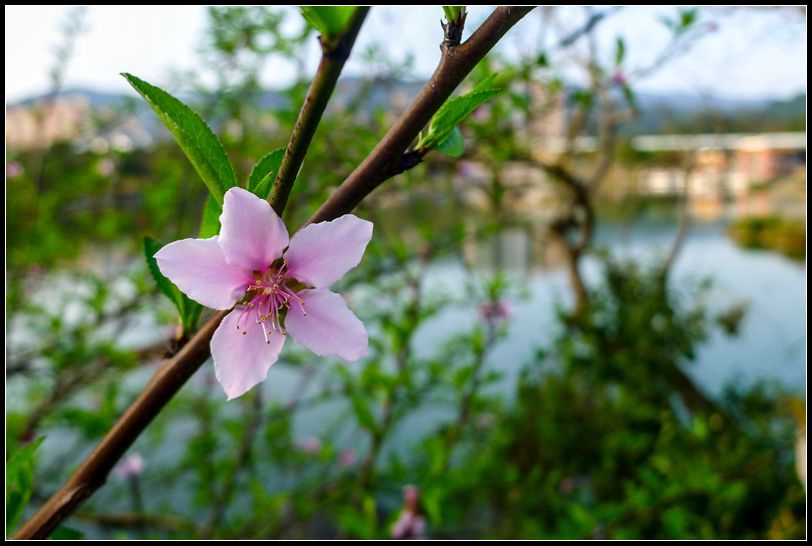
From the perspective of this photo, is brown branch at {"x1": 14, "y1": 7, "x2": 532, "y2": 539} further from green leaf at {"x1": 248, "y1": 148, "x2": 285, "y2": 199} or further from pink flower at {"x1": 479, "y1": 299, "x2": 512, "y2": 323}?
pink flower at {"x1": 479, "y1": 299, "x2": 512, "y2": 323}

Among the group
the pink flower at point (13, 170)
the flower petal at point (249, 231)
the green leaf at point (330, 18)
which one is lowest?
the flower petal at point (249, 231)

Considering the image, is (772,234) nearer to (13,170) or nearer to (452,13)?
(13,170)

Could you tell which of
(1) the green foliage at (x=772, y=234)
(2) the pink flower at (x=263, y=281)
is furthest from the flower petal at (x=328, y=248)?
(1) the green foliage at (x=772, y=234)

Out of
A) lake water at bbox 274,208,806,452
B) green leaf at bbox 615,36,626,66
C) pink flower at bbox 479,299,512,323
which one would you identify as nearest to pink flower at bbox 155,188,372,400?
green leaf at bbox 615,36,626,66

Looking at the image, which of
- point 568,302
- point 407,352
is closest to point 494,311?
point 407,352

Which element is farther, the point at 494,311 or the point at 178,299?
the point at 494,311

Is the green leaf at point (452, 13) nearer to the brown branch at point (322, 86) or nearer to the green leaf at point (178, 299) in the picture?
the brown branch at point (322, 86)

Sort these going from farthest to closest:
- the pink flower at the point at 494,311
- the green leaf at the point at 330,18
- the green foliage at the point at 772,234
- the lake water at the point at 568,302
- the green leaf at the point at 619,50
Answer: the green foliage at the point at 772,234
the lake water at the point at 568,302
the pink flower at the point at 494,311
the green leaf at the point at 619,50
the green leaf at the point at 330,18

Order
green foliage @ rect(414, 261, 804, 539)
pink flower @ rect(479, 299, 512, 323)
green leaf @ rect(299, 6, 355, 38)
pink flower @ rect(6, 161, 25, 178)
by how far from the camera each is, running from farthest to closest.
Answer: green foliage @ rect(414, 261, 804, 539), pink flower @ rect(6, 161, 25, 178), pink flower @ rect(479, 299, 512, 323), green leaf @ rect(299, 6, 355, 38)
